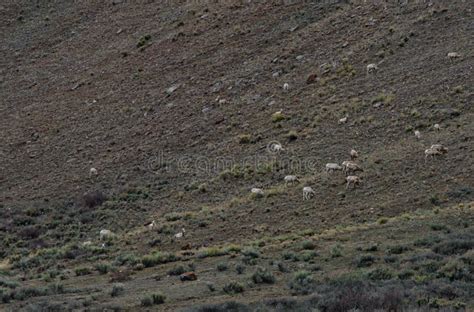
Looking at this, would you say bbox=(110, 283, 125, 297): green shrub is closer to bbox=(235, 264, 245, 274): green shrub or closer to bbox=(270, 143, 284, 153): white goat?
bbox=(235, 264, 245, 274): green shrub

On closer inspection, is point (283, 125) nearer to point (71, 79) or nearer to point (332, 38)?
point (332, 38)

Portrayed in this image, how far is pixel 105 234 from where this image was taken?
3125cm

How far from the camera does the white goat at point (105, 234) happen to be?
30.9 m

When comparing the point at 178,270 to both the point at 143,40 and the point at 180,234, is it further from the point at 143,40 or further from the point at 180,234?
the point at 143,40

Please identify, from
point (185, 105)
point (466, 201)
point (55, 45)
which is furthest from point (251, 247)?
point (55, 45)

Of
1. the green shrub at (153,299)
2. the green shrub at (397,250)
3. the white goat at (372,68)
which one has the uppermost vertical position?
the green shrub at (153,299)

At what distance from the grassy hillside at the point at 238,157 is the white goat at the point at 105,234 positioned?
1.92 feet

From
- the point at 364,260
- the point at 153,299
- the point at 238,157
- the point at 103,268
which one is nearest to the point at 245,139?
the point at 238,157

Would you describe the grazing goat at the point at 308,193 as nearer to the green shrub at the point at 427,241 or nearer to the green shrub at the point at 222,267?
the green shrub at the point at 222,267

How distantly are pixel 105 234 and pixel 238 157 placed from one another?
6843 millimetres

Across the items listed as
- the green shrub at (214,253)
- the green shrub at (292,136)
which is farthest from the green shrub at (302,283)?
the green shrub at (292,136)

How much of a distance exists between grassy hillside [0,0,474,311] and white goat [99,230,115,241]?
586mm

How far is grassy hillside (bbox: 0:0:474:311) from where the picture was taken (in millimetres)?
21078

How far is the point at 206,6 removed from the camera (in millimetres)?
51750
